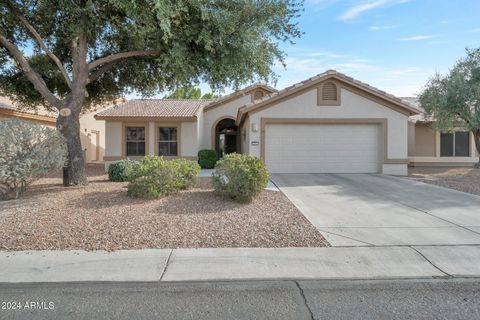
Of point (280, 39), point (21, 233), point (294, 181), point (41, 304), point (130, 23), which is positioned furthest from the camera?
point (294, 181)

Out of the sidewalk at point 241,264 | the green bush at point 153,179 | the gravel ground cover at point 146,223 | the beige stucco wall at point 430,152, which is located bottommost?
the sidewalk at point 241,264

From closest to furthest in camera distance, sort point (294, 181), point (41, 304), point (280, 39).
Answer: point (41, 304)
point (280, 39)
point (294, 181)

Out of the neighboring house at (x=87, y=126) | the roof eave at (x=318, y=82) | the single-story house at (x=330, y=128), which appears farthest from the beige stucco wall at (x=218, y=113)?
the roof eave at (x=318, y=82)

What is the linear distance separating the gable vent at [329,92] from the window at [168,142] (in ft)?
29.4

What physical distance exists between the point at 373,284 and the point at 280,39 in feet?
28.0

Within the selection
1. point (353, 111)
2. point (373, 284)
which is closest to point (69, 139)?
point (373, 284)

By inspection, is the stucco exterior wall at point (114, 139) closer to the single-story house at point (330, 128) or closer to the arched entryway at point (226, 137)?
the arched entryway at point (226, 137)

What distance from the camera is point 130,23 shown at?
9.67 meters

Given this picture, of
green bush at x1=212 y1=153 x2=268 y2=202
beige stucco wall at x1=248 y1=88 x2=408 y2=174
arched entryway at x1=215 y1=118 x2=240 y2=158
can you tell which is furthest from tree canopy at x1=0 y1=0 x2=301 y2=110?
arched entryway at x1=215 y1=118 x2=240 y2=158

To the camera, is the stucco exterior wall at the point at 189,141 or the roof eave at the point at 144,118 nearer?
the roof eave at the point at 144,118

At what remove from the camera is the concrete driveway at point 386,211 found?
5.95 metres

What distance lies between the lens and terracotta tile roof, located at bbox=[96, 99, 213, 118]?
19094 millimetres

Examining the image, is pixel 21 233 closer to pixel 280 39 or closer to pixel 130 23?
pixel 130 23

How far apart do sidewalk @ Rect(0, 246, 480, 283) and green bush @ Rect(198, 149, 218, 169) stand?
1361 centimetres
